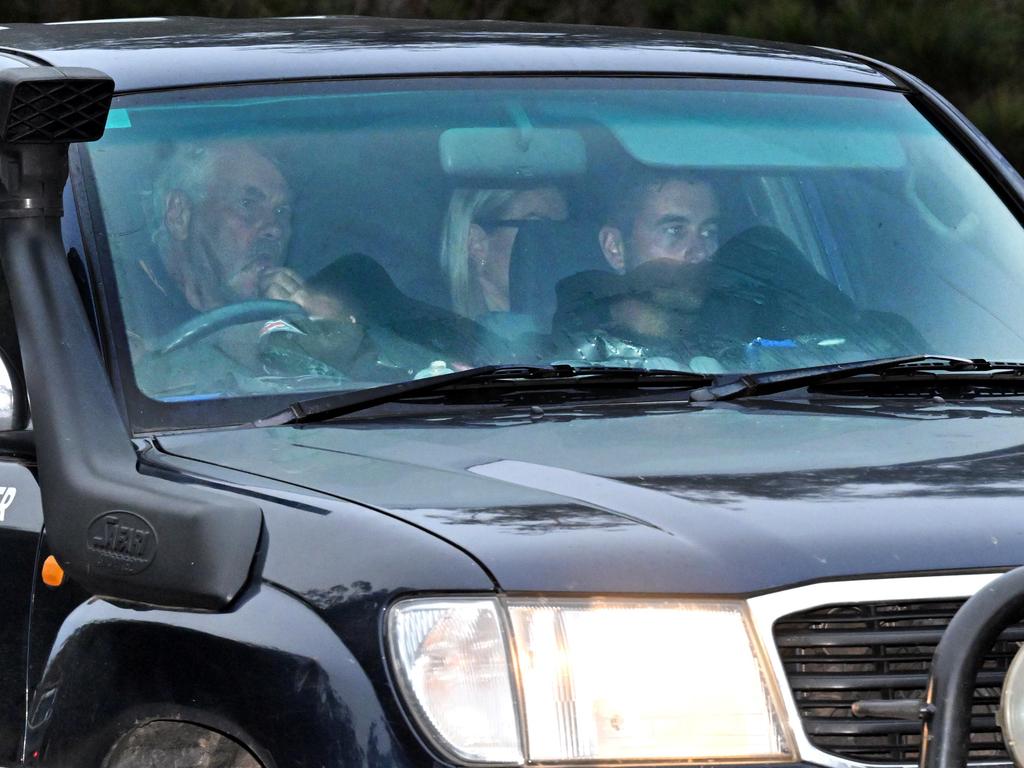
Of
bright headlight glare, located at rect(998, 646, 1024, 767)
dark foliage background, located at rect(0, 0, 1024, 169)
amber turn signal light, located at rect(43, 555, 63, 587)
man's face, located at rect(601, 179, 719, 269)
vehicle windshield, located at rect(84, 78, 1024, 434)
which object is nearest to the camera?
bright headlight glare, located at rect(998, 646, 1024, 767)

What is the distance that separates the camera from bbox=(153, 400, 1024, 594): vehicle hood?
238 cm

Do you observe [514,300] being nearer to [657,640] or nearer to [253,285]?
[253,285]

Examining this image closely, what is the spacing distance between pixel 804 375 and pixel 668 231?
0.42 m

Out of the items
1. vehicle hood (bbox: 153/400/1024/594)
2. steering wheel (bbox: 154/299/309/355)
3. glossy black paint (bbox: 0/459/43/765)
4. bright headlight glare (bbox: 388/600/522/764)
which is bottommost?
glossy black paint (bbox: 0/459/43/765)

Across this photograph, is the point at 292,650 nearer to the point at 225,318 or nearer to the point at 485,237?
the point at 225,318

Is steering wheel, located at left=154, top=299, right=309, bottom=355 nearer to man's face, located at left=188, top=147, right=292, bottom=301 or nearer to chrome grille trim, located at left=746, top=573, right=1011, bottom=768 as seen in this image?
man's face, located at left=188, top=147, right=292, bottom=301

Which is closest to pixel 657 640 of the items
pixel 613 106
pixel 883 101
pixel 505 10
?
pixel 613 106

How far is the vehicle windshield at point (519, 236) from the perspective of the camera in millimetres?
3225

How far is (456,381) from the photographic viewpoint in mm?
3131

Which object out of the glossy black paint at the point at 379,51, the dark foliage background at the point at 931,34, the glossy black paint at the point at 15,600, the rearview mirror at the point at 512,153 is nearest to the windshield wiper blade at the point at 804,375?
the rearview mirror at the point at 512,153

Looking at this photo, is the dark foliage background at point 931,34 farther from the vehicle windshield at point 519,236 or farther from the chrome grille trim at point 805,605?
the chrome grille trim at point 805,605

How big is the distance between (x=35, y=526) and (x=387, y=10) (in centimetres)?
1025

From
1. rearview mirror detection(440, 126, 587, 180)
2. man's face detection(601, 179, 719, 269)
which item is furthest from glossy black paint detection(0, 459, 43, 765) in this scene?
man's face detection(601, 179, 719, 269)

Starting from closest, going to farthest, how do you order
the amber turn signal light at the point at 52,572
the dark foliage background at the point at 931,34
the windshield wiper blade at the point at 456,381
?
the amber turn signal light at the point at 52,572 → the windshield wiper blade at the point at 456,381 → the dark foliage background at the point at 931,34
